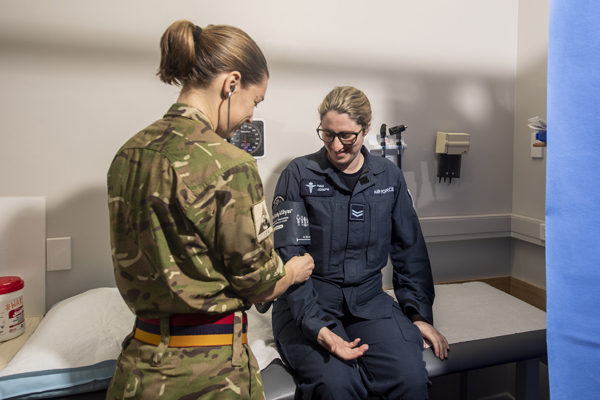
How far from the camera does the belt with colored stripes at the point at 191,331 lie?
0.79 m

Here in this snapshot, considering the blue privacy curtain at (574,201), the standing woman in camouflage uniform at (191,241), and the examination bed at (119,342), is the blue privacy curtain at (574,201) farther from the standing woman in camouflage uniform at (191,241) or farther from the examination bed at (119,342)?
the examination bed at (119,342)

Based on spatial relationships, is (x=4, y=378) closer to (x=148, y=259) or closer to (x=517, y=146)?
(x=148, y=259)

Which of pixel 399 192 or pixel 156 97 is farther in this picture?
pixel 156 97

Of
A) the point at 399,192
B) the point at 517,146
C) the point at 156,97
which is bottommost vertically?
the point at 399,192

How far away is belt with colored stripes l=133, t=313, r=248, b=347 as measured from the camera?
79 cm

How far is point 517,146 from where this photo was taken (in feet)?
7.34

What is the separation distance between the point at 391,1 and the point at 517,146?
1156 mm

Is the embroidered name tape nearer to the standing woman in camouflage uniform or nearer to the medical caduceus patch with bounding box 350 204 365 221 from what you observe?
the medical caduceus patch with bounding box 350 204 365 221

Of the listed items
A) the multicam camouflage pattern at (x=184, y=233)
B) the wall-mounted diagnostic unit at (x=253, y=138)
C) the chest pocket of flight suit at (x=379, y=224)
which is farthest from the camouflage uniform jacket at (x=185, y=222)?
the wall-mounted diagnostic unit at (x=253, y=138)

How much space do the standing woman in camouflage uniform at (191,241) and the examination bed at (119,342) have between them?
433mm

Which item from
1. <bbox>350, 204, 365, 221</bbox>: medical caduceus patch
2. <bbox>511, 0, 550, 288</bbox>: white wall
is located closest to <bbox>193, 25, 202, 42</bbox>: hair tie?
<bbox>350, 204, 365, 221</bbox>: medical caduceus patch

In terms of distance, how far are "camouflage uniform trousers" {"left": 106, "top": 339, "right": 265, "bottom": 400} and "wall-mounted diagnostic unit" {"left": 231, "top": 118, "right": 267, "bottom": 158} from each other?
3.73 feet

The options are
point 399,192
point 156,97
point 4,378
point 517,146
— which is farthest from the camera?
point 517,146

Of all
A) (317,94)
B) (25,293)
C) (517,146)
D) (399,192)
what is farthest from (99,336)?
(517,146)
